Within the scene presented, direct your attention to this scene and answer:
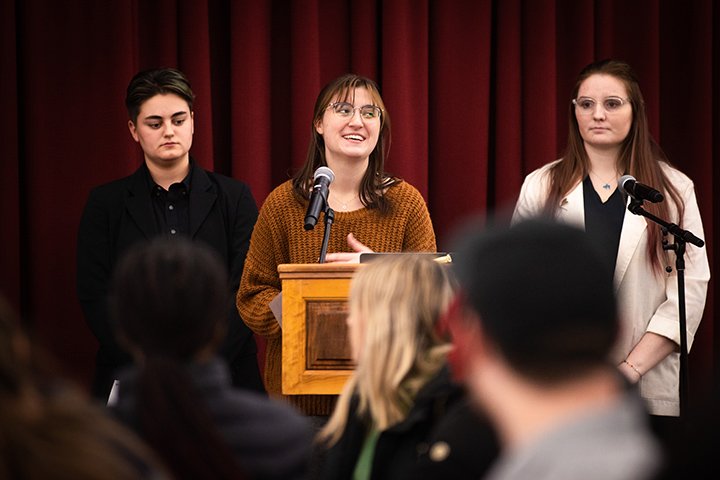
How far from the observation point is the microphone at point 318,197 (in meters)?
2.93

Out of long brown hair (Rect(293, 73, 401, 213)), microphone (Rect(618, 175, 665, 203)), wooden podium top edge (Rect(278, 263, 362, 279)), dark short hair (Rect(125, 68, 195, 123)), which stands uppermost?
dark short hair (Rect(125, 68, 195, 123))

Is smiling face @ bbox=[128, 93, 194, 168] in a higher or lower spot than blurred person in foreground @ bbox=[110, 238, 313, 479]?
higher

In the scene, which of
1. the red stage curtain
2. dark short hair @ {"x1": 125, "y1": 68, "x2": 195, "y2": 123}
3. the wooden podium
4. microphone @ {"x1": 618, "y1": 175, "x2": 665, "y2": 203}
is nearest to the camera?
the wooden podium

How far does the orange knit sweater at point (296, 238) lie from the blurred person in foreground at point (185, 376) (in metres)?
1.68

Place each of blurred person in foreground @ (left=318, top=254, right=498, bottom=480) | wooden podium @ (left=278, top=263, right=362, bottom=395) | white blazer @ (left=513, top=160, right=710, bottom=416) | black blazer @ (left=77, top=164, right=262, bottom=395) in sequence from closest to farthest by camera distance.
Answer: blurred person in foreground @ (left=318, top=254, right=498, bottom=480), wooden podium @ (left=278, top=263, right=362, bottom=395), white blazer @ (left=513, top=160, right=710, bottom=416), black blazer @ (left=77, top=164, right=262, bottom=395)

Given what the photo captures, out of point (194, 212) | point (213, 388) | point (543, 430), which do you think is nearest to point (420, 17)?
point (194, 212)

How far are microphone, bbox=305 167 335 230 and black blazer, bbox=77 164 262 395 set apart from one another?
2.23 ft

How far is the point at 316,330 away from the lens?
2760 mm


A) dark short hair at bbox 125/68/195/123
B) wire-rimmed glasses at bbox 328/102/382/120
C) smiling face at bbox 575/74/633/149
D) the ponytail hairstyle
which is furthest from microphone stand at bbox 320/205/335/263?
the ponytail hairstyle

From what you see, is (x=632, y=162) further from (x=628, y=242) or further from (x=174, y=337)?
(x=174, y=337)

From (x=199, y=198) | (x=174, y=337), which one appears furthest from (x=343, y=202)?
(x=174, y=337)

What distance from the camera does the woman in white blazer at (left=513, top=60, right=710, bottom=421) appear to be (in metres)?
3.62

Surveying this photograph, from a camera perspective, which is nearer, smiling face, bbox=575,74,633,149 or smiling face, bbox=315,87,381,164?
smiling face, bbox=315,87,381,164

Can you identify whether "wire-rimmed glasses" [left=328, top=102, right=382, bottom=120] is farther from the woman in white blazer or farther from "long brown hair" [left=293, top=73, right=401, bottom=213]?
the woman in white blazer
